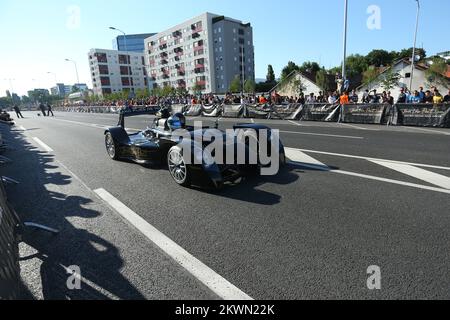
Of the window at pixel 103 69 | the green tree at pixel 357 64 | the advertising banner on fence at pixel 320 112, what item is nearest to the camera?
the advertising banner on fence at pixel 320 112

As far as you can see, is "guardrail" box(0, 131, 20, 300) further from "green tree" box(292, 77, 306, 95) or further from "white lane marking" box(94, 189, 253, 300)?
"green tree" box(292, 77, 306, 95)

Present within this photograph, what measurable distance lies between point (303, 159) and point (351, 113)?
8.81 meters

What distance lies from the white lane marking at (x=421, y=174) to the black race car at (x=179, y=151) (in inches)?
82.8

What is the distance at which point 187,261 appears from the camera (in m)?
2.68

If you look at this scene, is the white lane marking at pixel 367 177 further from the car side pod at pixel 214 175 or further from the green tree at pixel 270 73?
the green tree at pixel 270 73

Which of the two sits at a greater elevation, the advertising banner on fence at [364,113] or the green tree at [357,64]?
the green tree at [357,64]

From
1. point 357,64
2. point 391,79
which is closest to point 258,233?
point 391,79

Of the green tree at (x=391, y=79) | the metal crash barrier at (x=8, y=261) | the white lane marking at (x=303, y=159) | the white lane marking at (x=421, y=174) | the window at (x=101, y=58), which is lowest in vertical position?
the white lane marking at (x=303, y=159)

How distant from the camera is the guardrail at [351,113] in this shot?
36.7ft

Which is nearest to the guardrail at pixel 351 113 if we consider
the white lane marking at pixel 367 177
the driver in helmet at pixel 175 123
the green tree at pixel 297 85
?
the driver in helmet at pixel 175 123

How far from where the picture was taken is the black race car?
441cm

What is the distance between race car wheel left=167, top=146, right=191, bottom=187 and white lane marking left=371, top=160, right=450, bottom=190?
3.93 meters
